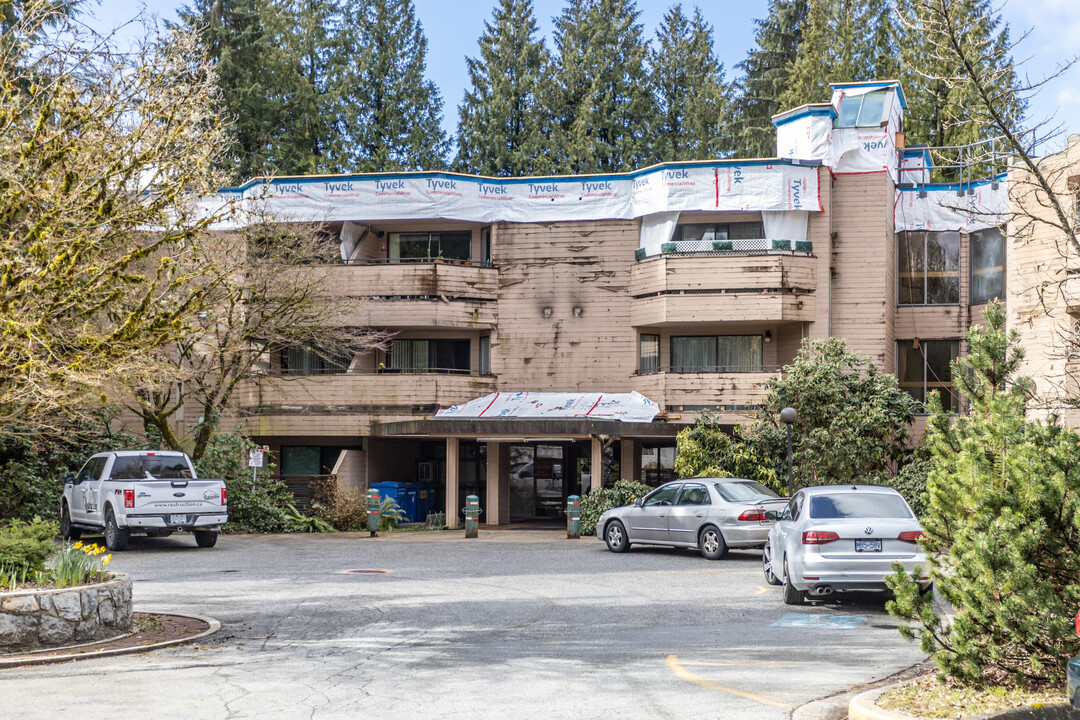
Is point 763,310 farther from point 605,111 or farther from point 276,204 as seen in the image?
point 605,111

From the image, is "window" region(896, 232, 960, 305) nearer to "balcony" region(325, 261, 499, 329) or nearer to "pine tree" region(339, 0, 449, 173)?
"balcony" region(325, 261, 499, 329)

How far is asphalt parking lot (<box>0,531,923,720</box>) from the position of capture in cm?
885

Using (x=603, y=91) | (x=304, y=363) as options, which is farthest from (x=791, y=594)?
(x=603, y=91)

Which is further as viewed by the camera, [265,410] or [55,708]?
[265,410]

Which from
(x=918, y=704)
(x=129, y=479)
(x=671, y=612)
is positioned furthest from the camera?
(x=129, y=479)

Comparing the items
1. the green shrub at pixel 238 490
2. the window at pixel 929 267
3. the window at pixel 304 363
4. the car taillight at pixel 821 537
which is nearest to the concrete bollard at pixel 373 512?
the green shrub at pixel 238 490

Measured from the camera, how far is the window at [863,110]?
32688 millimetres

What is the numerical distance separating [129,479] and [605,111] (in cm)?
3362

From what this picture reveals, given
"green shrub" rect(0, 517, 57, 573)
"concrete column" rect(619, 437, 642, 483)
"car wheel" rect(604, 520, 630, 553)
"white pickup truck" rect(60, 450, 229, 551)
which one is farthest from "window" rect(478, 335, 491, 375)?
"green shrub" rect(0, 517, 57, 573)

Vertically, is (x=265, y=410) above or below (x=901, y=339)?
below

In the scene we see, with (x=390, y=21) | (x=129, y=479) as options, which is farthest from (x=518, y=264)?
(x=390, y=21)

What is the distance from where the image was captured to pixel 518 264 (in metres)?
33.9

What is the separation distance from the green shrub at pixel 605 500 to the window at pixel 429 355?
25.9 feet

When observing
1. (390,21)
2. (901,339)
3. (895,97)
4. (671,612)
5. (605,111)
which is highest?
(390,21)
